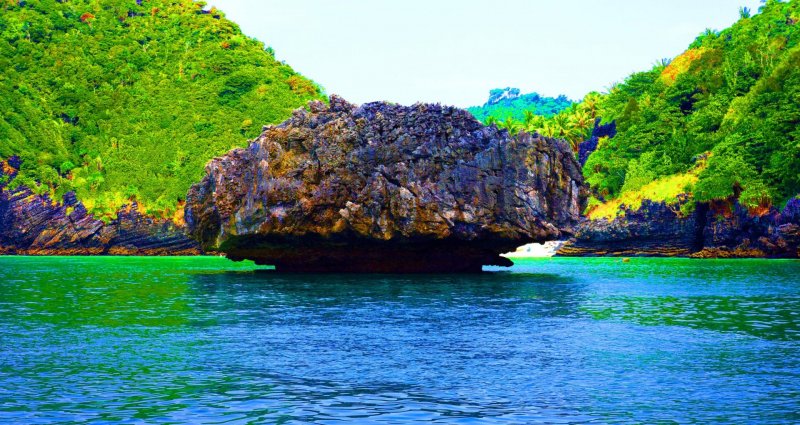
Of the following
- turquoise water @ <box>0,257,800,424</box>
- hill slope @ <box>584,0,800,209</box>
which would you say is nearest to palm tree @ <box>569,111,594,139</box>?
hill slope @ <box>584,0,800,209</box>

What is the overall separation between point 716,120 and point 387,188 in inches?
2742

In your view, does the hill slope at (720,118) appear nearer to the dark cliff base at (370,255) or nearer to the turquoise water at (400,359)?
the dark cliff base at (370,255)

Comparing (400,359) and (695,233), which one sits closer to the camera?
(400,359)

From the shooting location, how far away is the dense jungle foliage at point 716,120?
88.0 meters

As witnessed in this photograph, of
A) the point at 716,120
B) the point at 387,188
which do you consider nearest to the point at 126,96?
the point at 716,120

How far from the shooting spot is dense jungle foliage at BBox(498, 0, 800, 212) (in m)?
88.0

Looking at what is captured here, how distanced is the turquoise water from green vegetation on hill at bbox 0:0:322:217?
106 m

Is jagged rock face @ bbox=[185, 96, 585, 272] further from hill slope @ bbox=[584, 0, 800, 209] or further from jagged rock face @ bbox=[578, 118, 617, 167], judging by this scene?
jagged rock face @ bbox=[578, 118, 617, 167]

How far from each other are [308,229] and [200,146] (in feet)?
330

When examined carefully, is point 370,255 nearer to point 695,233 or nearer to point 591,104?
point 695,233

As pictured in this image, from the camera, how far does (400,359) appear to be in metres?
18.4

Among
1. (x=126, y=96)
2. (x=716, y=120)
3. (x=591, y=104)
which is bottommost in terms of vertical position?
(x=716, y=120)

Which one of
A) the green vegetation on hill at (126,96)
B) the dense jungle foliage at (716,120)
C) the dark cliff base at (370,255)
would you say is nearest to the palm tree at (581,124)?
the dense jungle foliage at (716,120)

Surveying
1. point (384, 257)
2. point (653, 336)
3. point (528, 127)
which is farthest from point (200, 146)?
point (653, 336)
